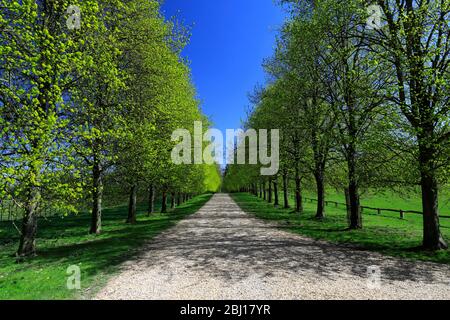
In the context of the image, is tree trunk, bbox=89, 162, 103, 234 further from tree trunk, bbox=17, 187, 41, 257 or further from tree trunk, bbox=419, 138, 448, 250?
tree trunk, bbox=419, 138, 448, 250

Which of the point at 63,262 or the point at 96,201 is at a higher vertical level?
the point at 96,201

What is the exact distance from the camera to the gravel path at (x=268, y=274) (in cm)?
820

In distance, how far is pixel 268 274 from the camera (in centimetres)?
991

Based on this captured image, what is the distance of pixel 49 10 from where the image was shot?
44.3 ft

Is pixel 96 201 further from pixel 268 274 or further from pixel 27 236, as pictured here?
pixel 268 274

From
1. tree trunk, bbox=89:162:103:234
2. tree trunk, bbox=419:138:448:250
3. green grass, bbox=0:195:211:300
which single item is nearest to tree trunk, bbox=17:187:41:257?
green grass, bbox=0:195:211:300

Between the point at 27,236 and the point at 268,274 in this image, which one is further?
the point at 27,236

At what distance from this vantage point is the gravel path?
8203 mm

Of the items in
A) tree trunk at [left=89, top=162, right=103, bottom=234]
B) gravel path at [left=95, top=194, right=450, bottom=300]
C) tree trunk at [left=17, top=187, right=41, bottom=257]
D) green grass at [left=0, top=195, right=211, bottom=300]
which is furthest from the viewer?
tree trunk at [left=89, top=162, right=103, bottom=234]

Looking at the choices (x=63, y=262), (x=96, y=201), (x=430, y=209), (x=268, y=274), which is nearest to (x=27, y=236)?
(x=63, y=262)
